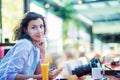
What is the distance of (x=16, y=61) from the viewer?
1768 millimetres

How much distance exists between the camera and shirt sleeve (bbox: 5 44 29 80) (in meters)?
1.74

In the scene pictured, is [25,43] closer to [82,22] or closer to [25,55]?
[25,55]

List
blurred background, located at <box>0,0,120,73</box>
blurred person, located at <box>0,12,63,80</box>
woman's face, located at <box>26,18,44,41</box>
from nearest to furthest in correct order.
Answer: blurred person, located at <box>0,12,63,80</box>, woman's face, located at <box>26,18,44,41</box>, blurred background, located at <box>0,0,120,73</box>

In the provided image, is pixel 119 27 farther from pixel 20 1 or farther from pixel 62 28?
pixel 20 1

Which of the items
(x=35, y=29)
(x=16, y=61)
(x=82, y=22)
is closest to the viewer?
(x=16, y=61)

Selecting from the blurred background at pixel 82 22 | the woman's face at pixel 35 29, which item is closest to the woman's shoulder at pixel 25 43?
the woman's face at pixel 35 29

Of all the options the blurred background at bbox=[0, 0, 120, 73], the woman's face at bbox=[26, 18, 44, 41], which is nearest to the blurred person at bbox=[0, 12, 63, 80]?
the woman's face at bbox=[26, 18, 44, 41]

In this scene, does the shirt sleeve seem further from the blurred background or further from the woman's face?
the blurred background

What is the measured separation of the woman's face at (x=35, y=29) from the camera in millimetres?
1941

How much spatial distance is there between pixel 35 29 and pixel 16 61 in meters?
0.31

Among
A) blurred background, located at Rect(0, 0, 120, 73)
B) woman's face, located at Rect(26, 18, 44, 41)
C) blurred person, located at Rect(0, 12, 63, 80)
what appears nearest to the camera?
blurred person, located at Rect(0, 12, 63, 80)

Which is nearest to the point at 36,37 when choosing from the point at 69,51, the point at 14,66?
the point at 14,66

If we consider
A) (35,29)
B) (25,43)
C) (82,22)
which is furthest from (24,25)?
(82,22)

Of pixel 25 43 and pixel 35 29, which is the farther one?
pixel 35 29
